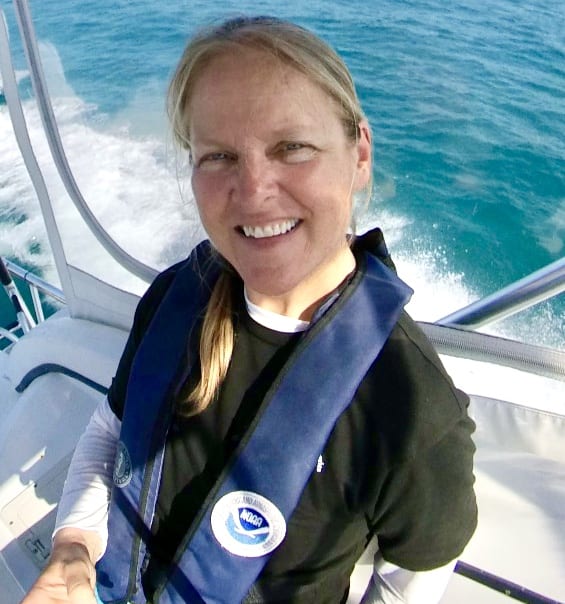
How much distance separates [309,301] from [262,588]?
510 millimetres

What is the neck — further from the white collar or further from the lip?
the lip

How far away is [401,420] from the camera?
Result: 0.82 m

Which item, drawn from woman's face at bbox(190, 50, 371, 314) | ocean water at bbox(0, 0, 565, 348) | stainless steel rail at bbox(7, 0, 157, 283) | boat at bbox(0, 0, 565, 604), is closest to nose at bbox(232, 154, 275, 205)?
woman's face at bbox(190, 50, 371, 314)

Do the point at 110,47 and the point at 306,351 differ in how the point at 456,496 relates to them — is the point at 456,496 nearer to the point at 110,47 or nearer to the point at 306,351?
the point at 306,351

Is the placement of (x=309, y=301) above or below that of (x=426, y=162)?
above

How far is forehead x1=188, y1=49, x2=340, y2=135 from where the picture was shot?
823mm

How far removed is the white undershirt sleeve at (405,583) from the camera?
2.97 feet

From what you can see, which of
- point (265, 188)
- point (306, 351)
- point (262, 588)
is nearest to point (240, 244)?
point (265, 188)

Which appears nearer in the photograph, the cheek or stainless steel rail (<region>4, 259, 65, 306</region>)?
the cheek

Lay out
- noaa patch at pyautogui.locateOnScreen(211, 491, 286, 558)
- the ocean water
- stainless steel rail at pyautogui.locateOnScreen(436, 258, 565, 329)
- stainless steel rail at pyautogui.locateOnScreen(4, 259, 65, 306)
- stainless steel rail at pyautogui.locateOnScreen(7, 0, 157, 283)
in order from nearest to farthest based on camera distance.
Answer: noaa patch at pyautogui.locateOnScreen(211, 491, 286, 558) < stainless steel rail at pyautogui.locateOnScreen(436, 258, 565, 329) < stainless steel rail at pyautogui.locateOnScreen(7, 0, 157, 283) < stainless steel rail at pyautogui.locateOnScreen(4, 259, 65, 306) < the ocean water

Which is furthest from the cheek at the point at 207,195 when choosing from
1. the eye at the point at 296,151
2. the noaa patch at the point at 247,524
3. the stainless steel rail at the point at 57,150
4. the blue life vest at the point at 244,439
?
the stainless steel rail at the point at 57,150

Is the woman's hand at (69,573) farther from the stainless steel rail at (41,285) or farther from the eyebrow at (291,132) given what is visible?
the stainless steel rail at (41,285)

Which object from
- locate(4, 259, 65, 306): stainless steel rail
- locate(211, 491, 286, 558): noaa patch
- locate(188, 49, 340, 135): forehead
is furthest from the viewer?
locate(4, 259, 65, 306): stainless steel rail

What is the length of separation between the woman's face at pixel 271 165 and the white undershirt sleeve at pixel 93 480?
1.80 feet
